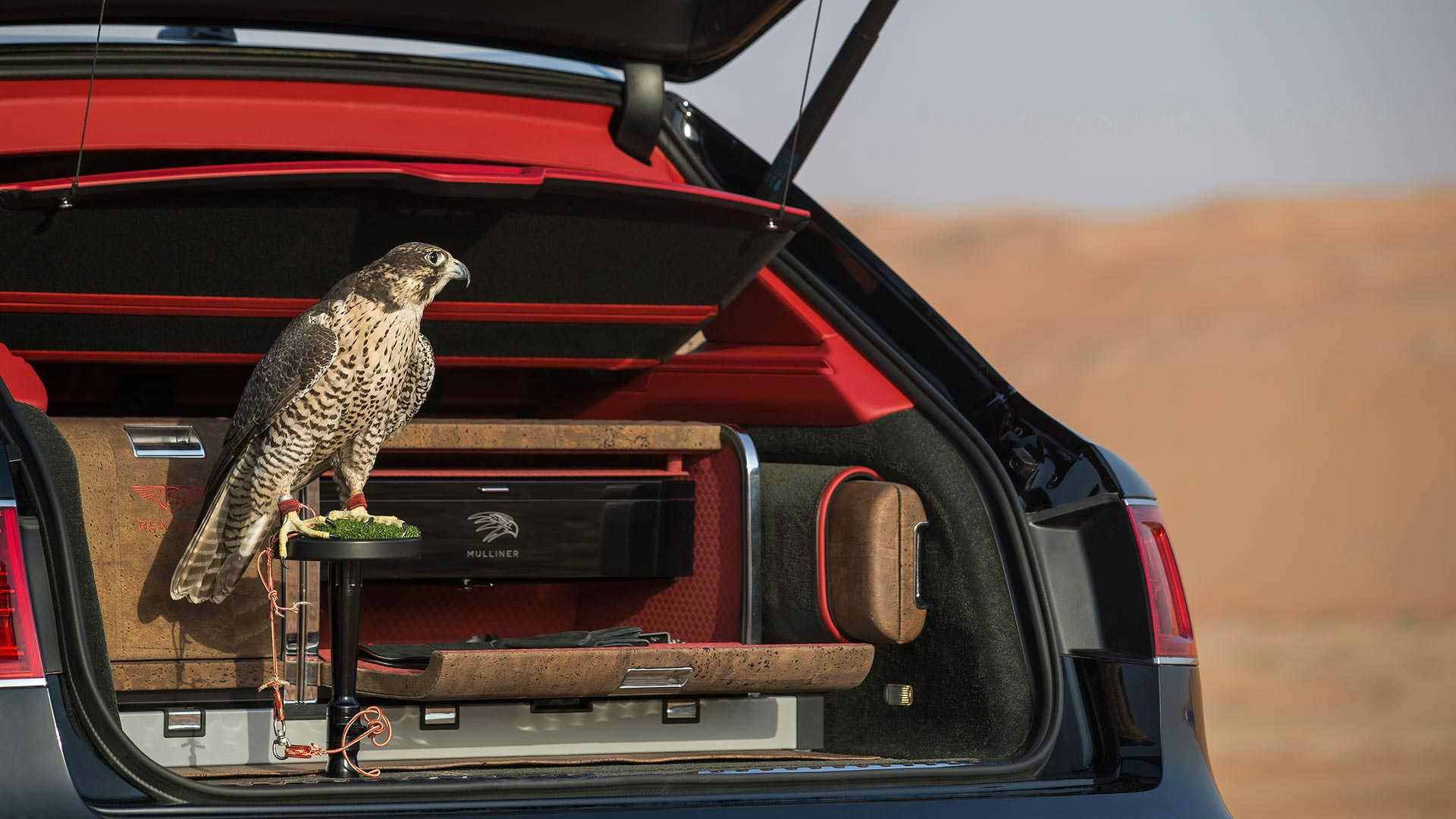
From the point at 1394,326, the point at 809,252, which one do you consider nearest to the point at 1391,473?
the point at 1394,326

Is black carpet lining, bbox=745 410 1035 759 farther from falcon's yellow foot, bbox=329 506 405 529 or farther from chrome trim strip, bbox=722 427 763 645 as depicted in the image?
falcon's yellow foot, bbox=329 506 405 529

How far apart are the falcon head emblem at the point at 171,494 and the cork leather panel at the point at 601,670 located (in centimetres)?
42

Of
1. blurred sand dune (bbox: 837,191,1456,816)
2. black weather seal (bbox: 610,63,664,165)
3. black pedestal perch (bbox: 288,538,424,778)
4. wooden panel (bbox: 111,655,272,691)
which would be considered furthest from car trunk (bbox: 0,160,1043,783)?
blurred sand dune (bbox: 837,191,1456,816)

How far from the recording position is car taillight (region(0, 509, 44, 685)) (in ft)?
7.07

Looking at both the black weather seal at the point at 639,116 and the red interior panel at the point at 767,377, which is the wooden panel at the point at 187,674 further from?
the black weather seal at the point at 639,116

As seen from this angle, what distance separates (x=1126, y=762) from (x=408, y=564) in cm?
142

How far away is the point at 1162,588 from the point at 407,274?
135 cm

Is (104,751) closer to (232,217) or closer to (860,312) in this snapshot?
(232,217)

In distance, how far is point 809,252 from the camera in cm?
346

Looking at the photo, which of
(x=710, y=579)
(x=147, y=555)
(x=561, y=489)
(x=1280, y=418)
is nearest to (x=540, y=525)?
(x=561, y=489)

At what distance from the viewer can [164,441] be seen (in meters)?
2.98

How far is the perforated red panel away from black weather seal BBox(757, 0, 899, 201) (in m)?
0.57

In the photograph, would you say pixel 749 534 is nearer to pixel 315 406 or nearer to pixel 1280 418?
pixel 315 406

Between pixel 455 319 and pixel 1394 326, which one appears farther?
pixel 1394 326
